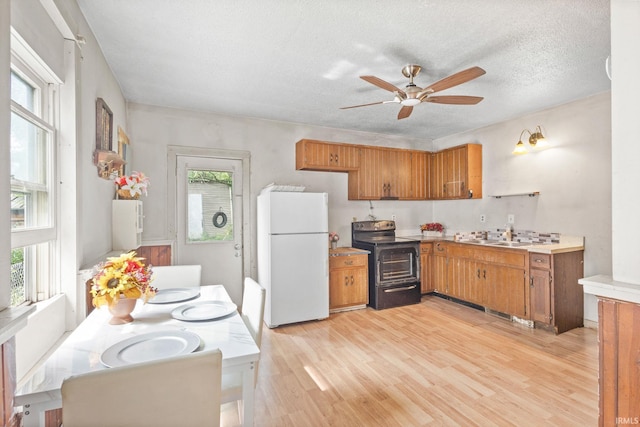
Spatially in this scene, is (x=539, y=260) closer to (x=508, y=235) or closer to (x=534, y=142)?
(x=508, y=235)

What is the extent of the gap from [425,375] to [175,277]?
221 cm

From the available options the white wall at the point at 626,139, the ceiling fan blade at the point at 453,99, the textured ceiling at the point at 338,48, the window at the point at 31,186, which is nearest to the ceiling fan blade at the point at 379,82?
the textured ceiling at the point at 338,48

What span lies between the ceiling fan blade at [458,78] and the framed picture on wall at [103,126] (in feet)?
8.30

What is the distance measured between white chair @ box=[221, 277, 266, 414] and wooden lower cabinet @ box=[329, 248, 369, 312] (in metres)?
2.04

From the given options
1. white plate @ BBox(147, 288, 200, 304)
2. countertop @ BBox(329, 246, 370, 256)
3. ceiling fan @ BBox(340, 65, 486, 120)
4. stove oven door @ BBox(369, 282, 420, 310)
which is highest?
ceiling fan @ BBox(340, 65, 486, 120)

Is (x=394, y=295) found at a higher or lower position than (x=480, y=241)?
lower

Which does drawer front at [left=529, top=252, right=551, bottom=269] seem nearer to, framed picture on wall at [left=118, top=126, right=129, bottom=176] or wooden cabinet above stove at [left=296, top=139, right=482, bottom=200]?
wooden cabinet above stove at [left=296, top=139, right=482, bottom=200]

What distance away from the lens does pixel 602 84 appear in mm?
3072

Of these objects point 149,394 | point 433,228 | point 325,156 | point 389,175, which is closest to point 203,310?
point 149,394

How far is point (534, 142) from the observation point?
3.67 m

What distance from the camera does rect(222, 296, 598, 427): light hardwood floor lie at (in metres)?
2.01

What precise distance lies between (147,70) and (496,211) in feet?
15.1

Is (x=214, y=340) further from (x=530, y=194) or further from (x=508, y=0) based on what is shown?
(x=530, y=194)

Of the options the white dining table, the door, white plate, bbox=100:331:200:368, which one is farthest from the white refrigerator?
white plate, bbox=100:331:200:368
